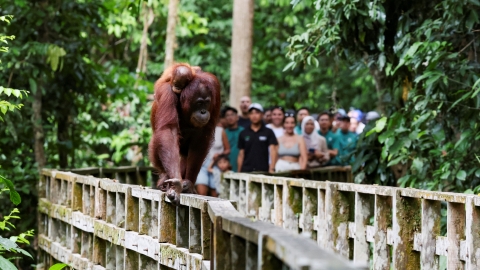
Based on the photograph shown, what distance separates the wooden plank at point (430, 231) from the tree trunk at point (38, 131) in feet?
19.8

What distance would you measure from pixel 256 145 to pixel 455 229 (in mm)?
5433

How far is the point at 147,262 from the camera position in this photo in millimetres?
5938

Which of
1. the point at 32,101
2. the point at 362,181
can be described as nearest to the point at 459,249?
the point at 362,181

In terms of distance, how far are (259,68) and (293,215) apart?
15703 mm

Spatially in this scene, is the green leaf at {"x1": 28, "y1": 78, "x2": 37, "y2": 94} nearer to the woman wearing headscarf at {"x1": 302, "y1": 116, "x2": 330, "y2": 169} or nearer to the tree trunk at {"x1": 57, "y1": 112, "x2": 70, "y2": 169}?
the tree trunk at {"x1": 57, "y1": 112, "x2": 70, "y2": 169}

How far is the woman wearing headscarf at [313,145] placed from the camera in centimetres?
1185

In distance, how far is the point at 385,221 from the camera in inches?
235

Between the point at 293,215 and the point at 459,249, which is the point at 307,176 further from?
the point at 459,249

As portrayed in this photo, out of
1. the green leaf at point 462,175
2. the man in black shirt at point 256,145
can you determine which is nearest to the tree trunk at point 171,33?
the man in black shirt at point 256,145

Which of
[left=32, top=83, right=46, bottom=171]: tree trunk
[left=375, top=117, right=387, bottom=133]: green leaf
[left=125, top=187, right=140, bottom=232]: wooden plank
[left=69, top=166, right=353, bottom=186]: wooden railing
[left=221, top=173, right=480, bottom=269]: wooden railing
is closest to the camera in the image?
[left=221, top=173, right=480, bottom=269]: wooden railing

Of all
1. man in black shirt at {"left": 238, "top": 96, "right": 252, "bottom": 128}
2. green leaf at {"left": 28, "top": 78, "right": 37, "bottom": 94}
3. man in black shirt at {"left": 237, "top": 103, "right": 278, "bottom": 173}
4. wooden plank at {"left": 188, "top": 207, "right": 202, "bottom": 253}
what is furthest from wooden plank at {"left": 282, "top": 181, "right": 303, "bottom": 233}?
man in black shirt at {"left": 238, "top": 96, "right": 252, "bottom": 128}

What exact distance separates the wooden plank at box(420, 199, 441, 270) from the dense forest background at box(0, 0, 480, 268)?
1.17 metres

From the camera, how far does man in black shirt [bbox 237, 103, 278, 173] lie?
10641mm

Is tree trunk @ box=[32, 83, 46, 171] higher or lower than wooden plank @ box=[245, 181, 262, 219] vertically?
higher
